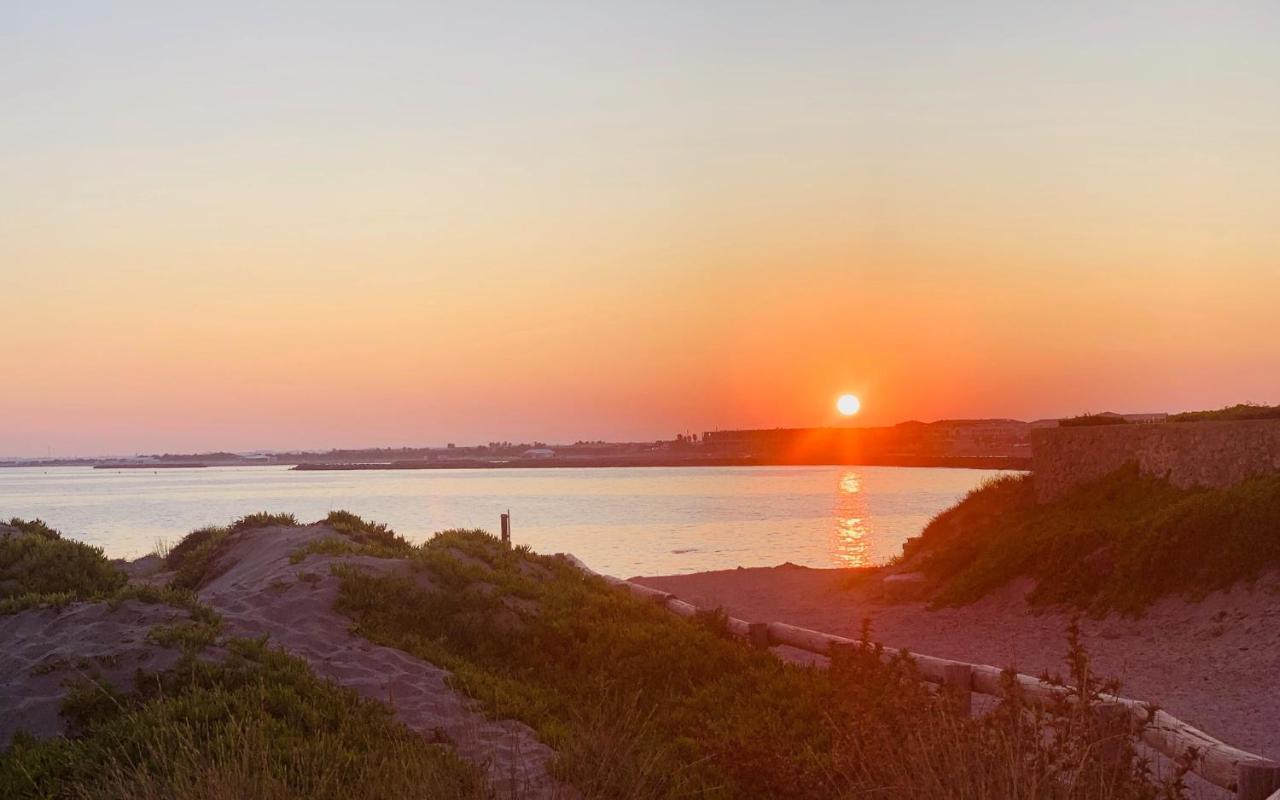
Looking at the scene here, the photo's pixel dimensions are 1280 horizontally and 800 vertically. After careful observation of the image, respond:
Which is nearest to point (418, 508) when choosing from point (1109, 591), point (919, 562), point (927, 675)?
point (919, 562)

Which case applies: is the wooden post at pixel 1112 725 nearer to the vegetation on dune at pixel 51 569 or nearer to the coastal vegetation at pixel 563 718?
the coastal vegetation at pixel 563 718

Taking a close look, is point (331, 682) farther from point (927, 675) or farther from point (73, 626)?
point (927, 675)

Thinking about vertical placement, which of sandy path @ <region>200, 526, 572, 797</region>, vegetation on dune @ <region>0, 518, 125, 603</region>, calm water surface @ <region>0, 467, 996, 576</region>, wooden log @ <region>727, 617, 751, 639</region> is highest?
vegetation on dune @ <region>0, 518, 125, 603</region>

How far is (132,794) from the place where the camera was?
22.4 ft

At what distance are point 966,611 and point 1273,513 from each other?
5.46m

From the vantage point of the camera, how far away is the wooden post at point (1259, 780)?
617cm

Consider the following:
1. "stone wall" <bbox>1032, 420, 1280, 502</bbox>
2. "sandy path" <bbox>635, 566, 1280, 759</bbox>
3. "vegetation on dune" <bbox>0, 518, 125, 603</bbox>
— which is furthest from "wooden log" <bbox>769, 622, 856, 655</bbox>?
"vegetation on dune" <bbox>0, 518, 125, 603</bbox>

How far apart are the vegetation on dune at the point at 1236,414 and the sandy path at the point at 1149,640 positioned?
4276 mm

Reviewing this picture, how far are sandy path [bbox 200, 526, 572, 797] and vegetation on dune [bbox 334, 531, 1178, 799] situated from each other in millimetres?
285

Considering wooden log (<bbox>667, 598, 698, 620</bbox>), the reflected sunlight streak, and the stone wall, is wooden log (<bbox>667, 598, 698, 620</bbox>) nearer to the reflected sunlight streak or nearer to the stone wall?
the stone wall

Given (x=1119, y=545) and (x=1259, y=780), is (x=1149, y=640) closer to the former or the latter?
(x=1119, y=545)

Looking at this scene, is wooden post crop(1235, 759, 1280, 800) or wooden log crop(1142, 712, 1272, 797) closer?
wooden post crop(1235, 759, 1280, 800)

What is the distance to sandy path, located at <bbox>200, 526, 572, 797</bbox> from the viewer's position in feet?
28.5

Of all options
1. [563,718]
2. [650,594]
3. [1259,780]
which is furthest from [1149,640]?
[1259,780]
